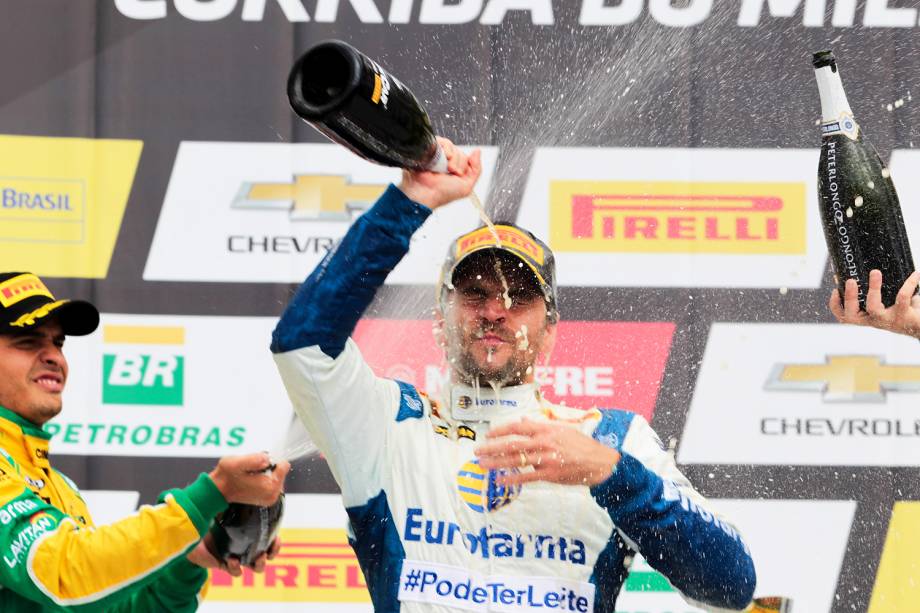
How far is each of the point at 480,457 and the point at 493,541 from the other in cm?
31

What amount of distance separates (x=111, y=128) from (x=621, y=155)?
1340 mm

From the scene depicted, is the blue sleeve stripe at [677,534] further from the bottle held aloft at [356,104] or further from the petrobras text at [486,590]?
the bottle held aloft at [356,104]

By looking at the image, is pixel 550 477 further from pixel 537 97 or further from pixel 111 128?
pixel 111 128

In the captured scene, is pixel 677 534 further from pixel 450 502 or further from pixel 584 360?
pixel 584 360

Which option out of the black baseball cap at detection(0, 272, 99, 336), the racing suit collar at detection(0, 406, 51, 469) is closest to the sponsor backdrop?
the black baseball cap at detection(0, 272, 99, 336)

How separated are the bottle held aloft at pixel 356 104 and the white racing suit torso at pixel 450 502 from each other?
0.36ft

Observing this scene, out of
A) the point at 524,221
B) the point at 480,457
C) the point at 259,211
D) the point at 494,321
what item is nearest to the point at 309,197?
the point at 259,211

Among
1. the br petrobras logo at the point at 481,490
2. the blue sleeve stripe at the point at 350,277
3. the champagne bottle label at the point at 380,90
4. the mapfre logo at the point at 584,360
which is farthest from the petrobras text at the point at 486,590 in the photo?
the mapfre logo at the point at 584,360

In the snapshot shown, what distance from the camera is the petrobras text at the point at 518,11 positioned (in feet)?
9.71

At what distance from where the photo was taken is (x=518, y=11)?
2.97 metres

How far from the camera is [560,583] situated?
1666 mm

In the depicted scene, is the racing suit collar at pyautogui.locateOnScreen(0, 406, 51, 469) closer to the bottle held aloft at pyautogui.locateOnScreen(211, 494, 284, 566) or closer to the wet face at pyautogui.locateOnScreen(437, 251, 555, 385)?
the bottle held aloft at pyautogui.locateOnScreen(211, 494, 284, 566)

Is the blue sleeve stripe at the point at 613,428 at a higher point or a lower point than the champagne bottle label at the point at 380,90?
lower

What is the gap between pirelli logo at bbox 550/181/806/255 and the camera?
9.73 ft
